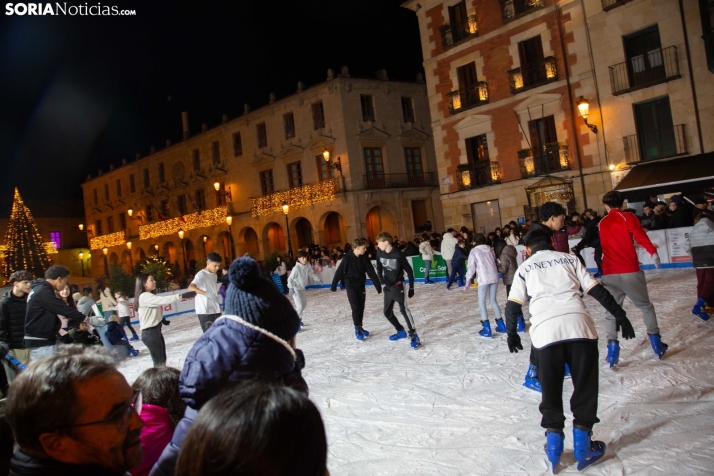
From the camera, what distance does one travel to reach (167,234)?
4197cm

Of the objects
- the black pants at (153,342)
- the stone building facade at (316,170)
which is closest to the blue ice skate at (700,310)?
the black pants at (153,342)

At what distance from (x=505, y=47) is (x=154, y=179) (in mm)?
31770

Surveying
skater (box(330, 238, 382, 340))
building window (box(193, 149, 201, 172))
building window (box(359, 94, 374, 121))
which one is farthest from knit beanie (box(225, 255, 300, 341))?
building window (box(193, 149, 201, 172))

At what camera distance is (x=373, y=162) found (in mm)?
31062

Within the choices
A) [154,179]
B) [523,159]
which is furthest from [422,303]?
[154,179]

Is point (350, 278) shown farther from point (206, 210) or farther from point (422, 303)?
point (206, 210)

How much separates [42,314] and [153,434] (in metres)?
4.62

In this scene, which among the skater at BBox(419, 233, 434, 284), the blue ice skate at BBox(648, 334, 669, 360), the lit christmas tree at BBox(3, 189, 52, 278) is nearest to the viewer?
the blue ice skate at BBox(648, 334, 669, 360)

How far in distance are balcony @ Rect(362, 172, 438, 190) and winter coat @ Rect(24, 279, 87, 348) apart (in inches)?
956

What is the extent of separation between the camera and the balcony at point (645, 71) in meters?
17.5

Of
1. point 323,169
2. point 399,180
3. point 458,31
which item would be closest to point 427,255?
point 458,31

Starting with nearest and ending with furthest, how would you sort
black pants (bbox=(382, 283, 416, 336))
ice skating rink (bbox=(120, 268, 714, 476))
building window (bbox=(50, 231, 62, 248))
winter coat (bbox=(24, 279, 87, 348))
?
ice skating rink (bbox=(120, 268, 714, 476)) → winter coat (bbox=(24, 279, 87, 348)) → black pants (bbox=(382, 283, 416, 336)) → building window (bbox=(50, 231, 62, 248))

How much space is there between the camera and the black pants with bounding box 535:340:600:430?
389 cm

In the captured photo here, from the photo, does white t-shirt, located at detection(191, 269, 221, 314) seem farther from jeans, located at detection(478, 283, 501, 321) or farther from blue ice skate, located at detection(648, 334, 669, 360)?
blue ice skate, located at detection(648, 334, 669, 360)
